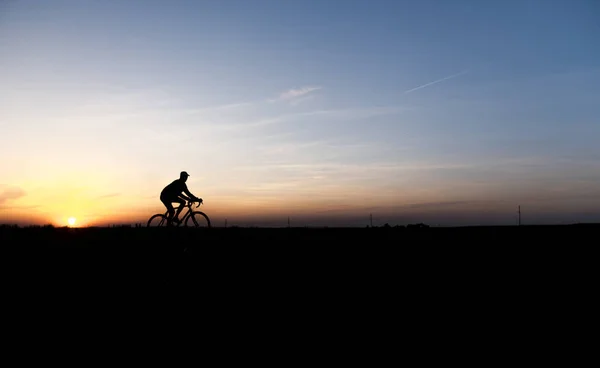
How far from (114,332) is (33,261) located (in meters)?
7.56

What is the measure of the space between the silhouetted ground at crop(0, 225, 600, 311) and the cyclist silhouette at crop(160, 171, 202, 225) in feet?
13.4

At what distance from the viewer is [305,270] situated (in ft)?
39.7

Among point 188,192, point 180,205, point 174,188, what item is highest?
point 174,188

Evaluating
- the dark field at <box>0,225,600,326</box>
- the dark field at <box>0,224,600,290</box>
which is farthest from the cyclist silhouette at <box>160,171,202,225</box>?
the dark field at <box>0,225,600,326</box>

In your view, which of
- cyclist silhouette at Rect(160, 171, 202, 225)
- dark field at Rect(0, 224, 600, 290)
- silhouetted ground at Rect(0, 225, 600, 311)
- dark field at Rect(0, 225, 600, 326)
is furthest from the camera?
cyclist silhouette at Rect(160, 171, 202, 225)

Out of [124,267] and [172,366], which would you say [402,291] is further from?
[124,267]

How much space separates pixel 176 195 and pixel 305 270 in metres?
11.3

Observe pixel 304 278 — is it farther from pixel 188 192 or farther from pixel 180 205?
pixel 180 205

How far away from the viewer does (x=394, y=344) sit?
684cm

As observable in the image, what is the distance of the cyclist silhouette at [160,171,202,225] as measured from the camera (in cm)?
2180

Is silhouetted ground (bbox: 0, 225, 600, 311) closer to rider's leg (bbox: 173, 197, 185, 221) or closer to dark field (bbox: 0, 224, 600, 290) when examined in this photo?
dark field (bbox: 0, 224, 600, 290)

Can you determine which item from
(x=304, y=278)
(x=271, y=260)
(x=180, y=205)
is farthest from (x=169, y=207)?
(x=304, y=278)

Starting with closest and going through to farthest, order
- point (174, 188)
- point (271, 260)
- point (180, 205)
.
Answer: point (271, 260) < point (174, 188) < point (180, 205)

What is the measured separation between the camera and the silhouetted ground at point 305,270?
9.69 metres
